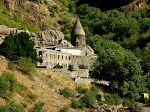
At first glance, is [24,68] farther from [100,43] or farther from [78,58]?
[100,43]

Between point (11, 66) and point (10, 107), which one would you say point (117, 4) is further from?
point (10, 107)

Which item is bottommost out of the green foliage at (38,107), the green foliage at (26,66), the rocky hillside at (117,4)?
the green foliage at (38,107)

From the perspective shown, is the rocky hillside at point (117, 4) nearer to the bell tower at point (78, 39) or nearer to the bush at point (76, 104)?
the bell tower at point (78, 39)

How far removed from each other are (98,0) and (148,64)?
66.1 meters

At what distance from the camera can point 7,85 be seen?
2594 centimetres

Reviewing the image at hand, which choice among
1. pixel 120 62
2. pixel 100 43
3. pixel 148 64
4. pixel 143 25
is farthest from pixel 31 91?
pixel 143 25

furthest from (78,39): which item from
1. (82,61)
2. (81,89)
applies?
(81,89)

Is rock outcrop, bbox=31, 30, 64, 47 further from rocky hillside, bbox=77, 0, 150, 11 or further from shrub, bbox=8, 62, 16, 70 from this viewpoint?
rocky hillside, bbox=77, 0, 150, 11

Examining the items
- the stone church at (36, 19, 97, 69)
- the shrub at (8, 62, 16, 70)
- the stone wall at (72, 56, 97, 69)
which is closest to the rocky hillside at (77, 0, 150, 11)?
the stone church at (36, 19, 97, 69)

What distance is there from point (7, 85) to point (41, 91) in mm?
5231

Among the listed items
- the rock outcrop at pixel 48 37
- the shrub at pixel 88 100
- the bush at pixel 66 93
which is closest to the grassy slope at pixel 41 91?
the bush at pixel 66 93

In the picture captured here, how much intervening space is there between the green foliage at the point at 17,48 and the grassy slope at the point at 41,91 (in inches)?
44.8

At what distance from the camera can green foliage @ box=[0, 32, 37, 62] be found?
108 feet

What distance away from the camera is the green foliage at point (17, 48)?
108 ft
